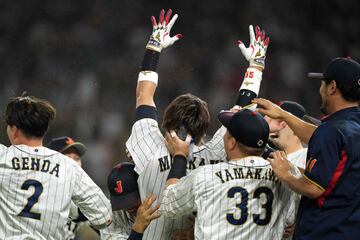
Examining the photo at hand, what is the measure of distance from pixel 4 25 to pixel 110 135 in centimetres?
216

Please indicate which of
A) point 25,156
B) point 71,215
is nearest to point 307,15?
point 71,215

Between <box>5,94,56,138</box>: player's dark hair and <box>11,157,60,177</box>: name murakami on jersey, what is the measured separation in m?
0.15

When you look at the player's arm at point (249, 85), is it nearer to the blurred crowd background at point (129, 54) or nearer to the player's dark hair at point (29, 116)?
the player's dark hair at point (29, 116)

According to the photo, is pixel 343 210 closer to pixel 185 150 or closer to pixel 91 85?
pixel 185 150

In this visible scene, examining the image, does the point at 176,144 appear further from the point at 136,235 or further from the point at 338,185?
the point at 338,185

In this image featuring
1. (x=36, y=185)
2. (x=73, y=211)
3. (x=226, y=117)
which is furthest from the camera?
(x=73, y=211)

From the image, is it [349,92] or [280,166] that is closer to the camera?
[280,166]

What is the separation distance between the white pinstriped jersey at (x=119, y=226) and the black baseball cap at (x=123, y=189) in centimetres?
24

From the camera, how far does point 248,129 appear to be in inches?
140

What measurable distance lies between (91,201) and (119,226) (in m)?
0.31

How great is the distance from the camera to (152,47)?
169 inches

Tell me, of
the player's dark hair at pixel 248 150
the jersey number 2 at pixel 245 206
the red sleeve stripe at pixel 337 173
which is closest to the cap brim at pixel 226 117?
the player's dark hair at pixel 248 150

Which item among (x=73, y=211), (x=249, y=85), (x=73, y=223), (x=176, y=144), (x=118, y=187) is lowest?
(x=73, y=223)

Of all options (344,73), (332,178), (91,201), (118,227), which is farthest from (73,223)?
(344,73)
